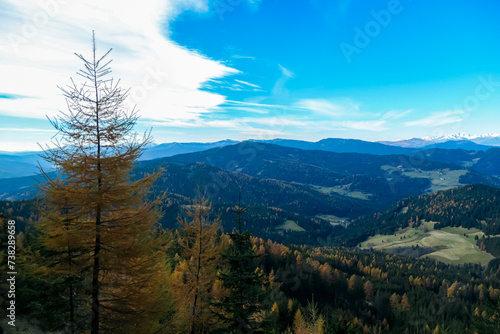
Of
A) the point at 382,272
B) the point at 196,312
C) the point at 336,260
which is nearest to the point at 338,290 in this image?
the point at 336,260

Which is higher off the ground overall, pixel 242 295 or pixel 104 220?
pixel 104 220

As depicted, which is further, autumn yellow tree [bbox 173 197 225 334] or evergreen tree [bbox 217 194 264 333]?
autumn yellow tree [bbox 173 197 225 334]

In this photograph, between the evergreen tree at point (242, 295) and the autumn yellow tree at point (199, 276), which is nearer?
the evergreen tree at point (242, 295)

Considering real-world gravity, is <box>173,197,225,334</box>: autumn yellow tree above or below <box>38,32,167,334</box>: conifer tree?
below

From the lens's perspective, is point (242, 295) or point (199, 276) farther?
point (199, 276)

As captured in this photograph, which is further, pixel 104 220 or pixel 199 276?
pixel 199 276

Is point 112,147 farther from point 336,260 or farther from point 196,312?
point 336,260

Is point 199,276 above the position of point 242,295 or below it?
below

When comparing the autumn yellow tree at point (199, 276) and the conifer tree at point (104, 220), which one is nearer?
the conifer tree at point (104, 220)

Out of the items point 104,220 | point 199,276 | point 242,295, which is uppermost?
point 104,220

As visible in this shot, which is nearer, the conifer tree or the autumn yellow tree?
the conifer tree

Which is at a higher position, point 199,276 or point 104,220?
point 104,220

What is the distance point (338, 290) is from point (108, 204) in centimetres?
13150

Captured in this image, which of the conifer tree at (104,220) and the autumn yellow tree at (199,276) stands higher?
the conifer tree at (104,220)
